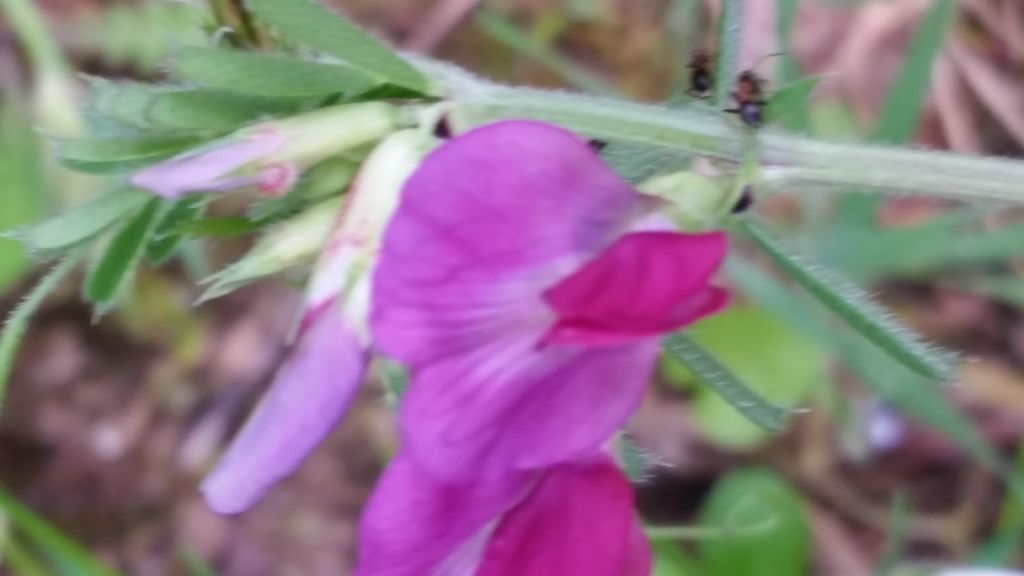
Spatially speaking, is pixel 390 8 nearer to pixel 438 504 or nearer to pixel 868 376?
pixel 868 376

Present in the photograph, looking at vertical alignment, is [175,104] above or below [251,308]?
above

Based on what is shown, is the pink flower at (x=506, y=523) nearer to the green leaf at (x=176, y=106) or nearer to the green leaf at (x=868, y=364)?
the green leaf at (x=176, y=106)

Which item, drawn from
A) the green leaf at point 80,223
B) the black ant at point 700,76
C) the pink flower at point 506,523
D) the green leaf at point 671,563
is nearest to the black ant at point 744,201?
the black ant at point 700,76

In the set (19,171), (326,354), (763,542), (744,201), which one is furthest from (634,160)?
(19,171)

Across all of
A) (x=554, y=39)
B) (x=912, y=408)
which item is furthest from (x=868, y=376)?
(x=554, y=39)

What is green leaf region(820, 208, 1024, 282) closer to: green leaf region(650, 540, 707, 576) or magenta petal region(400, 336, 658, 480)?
green leaf region(650, 540, 707, 576)
